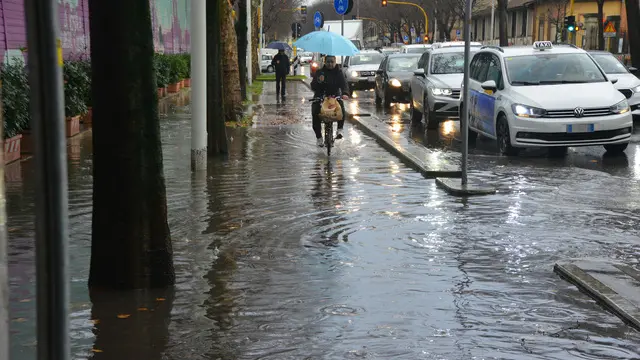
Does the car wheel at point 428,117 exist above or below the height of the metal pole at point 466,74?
below

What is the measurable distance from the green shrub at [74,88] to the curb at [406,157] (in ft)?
18.5

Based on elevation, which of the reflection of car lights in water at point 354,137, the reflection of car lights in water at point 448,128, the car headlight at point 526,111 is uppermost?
the car headlight at point 526,111

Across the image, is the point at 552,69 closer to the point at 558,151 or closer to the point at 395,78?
the point at 558,151

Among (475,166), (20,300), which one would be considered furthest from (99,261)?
(475,166)

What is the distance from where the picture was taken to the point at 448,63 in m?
21.9

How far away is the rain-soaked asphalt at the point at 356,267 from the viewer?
5535 mm

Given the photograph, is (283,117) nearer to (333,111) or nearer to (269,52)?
(333,111)

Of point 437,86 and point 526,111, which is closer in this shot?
point 526,111

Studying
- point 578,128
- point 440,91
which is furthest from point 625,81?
point 578,128

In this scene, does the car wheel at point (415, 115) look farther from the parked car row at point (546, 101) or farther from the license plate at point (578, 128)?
the license plate at point (578, 128)

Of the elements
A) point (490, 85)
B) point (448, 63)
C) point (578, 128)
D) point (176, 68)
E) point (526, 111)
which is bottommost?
point (578, 128)

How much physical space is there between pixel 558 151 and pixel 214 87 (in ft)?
18.9

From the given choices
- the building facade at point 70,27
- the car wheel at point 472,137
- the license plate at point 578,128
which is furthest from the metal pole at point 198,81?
the car wheel at point 472,137

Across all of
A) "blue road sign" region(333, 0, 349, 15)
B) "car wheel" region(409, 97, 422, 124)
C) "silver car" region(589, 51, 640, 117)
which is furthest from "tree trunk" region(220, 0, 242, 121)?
"silver car" region(589, 51, 640, 117)
